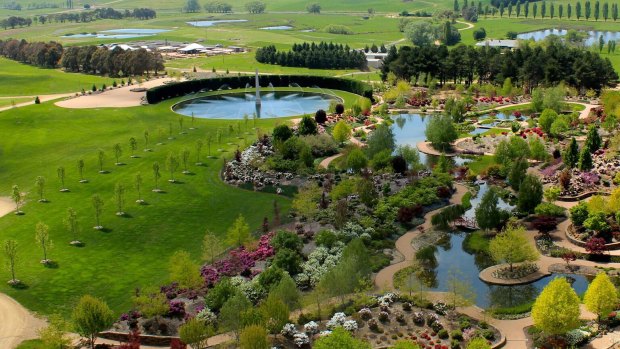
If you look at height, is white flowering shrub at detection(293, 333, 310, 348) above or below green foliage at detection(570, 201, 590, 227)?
below

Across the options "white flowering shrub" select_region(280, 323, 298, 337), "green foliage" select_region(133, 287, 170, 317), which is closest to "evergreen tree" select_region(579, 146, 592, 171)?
"white flowering shrub" select_region(280, 323, 298, 337)

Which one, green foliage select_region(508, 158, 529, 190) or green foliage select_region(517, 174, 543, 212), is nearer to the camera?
green foliage select_region(517, 174, 543, 212)

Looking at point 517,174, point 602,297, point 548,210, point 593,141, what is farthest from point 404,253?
point 593,141

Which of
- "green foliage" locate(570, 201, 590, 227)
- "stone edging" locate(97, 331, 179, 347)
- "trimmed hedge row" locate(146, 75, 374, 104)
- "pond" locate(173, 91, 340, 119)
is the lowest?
"stone edging" locate(97, 331, 179, 347)

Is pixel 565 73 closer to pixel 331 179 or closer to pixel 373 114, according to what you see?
pixel 373 114

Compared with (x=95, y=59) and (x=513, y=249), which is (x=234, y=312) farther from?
(x=95, y=59)

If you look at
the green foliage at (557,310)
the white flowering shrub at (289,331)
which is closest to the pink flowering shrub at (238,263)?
the white flowering shrub at (289,331)

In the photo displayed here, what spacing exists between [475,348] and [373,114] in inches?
3238

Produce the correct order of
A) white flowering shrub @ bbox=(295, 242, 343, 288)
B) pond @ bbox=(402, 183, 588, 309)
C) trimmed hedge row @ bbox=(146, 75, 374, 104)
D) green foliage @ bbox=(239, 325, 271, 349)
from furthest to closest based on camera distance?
1. trimmed hedge row @ bbox=(146, 75, 374, 104)
2. white flowering shrub @ bbox=(295, 242, 343, 288)
3. pond @ bbox=(402, 183, 588, 309)
4. green foliage @ bbox=(239, 325, 271, 349)

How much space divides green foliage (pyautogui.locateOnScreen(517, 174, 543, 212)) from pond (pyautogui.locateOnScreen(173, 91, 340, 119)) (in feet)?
192

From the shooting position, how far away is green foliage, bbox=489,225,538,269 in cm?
5519

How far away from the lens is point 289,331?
4644 cm

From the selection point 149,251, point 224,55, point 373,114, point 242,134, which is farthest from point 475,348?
point 224,55

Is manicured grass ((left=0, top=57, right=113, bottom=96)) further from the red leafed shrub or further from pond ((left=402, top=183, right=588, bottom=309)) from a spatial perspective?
the red leafed shrub
